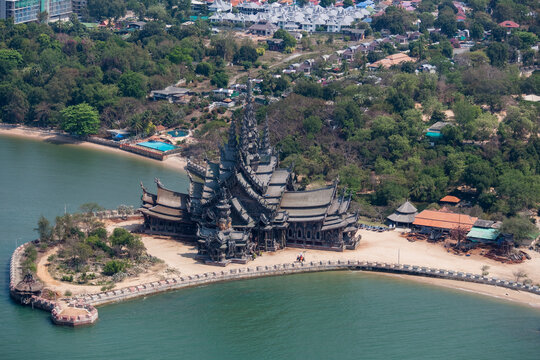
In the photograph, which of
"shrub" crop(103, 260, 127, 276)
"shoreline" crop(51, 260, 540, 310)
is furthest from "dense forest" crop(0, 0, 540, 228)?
"shrub" crop(103, 260, 127, 276)

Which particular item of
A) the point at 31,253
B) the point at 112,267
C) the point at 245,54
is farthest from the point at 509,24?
the point at 31,253

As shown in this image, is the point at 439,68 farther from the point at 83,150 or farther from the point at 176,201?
the point at 176,201

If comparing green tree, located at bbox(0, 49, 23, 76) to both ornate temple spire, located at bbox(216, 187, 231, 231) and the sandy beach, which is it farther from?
ornate temple spire, located at bbox(216, 187, 231, 231)

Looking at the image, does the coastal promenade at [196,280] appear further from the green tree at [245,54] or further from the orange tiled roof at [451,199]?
the green tree at [245,54]

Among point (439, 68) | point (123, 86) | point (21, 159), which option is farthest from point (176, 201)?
point (439, 68)

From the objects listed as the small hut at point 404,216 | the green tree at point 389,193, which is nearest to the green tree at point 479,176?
the green tree at point 389,193

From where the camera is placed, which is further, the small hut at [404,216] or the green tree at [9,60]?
the green tree at [9,60]

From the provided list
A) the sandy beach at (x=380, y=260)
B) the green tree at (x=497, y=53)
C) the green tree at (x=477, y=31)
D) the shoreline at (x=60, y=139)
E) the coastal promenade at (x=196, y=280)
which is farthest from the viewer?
the green tree at (x=477, y=31)
